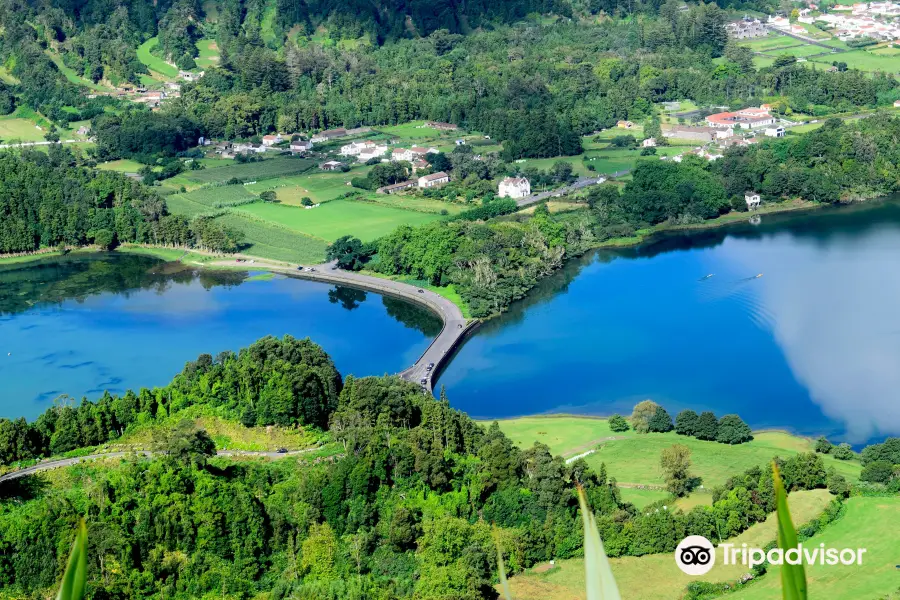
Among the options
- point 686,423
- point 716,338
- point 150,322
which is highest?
point 686,423

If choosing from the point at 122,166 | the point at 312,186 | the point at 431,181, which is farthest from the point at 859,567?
the point at 122,166

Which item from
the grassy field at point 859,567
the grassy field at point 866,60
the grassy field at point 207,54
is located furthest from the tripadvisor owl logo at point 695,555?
the grassy field at point 207,54

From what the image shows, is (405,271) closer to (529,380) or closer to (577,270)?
(577,270)

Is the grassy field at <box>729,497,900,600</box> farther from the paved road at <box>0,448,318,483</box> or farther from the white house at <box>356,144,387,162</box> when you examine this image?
the white house at <box>356,144,387,162</box>

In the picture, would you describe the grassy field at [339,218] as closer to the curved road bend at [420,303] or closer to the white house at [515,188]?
the curved road bend at [420,303]

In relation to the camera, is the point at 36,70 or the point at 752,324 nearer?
the point at 752,324

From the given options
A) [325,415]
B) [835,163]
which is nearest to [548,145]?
[835,163]

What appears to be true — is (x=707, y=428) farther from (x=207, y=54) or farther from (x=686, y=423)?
(x=207, y=54)
